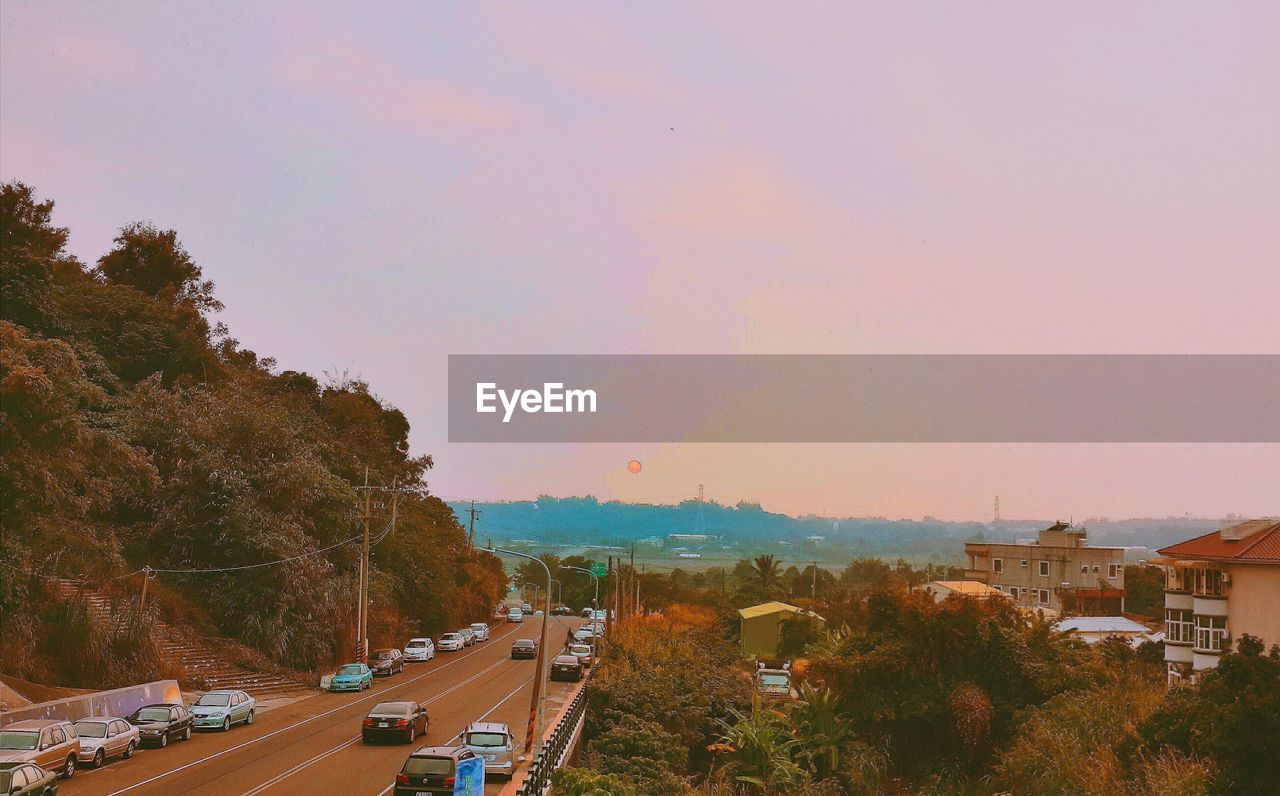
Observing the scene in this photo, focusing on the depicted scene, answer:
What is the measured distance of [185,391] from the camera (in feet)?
202

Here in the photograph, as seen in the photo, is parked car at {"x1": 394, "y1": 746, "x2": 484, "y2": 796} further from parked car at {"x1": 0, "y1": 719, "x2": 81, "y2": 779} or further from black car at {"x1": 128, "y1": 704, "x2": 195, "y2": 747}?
black car at {"x1": 128, "y1": 704, "x2": 195, "y2": 747}

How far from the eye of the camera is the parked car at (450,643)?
77.7m

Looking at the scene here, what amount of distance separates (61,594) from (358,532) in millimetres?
Result: 23089

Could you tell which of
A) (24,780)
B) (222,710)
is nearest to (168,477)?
(222,710)

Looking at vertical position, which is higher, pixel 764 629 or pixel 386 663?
pixel 386 663

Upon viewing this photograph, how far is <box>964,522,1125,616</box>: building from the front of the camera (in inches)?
3723

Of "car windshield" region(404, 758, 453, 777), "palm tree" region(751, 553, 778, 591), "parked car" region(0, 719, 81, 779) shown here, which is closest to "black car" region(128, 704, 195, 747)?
"parked car" region(0, 719, 81, 779)

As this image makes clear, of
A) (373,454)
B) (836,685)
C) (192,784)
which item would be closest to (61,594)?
(192,784)

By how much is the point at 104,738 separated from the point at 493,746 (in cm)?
1005

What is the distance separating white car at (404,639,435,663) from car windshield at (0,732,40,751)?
141ft

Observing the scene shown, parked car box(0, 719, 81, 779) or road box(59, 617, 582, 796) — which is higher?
parked car box(0, 719, 81, 779)

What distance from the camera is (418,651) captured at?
221 ft

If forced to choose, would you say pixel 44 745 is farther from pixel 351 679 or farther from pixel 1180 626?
pixel 1180 626

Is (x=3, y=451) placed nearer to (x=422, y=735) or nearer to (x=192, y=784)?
(x=192, y=784)
